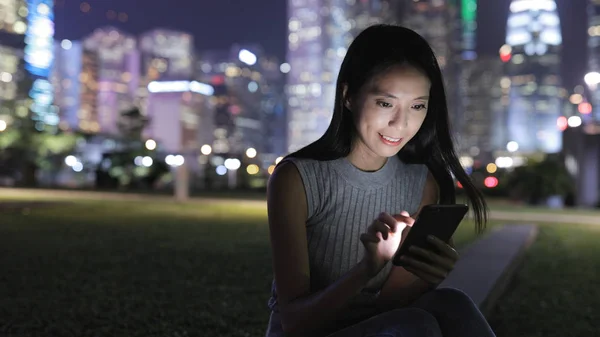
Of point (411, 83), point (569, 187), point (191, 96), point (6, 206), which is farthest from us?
point (191, 96)

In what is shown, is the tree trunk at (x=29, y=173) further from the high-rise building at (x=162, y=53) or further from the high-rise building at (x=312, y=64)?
the high-rise building at (x=162, y=53)

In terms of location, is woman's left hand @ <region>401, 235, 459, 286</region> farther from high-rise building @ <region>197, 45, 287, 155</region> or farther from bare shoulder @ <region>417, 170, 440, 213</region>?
high-rise building @ <region>197, 45, 287, 155</region>

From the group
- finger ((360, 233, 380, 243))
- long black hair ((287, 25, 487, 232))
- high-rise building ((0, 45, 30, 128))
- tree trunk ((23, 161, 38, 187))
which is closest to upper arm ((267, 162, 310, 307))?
long black hair ((287, 25, 487, 232))

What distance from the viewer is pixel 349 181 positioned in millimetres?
1957

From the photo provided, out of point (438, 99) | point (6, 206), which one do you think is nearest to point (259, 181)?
point (6, 206)

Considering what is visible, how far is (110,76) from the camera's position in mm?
162875

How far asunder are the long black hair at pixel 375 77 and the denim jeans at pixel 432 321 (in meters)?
0.42

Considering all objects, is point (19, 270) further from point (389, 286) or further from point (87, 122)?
point (87, 122)

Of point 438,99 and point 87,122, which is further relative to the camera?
point 87,122

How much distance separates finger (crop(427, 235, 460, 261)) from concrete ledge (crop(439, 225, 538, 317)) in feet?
8.31

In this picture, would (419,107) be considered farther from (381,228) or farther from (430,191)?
(381,228)

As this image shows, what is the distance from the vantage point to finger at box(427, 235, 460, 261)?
1607 millimetres

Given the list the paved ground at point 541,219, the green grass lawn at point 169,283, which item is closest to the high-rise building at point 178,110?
the paved ground at point 541,219

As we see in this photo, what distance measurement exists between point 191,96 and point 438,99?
110938 mm
